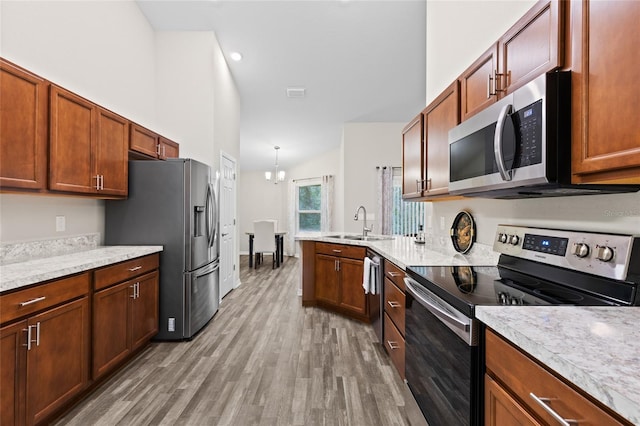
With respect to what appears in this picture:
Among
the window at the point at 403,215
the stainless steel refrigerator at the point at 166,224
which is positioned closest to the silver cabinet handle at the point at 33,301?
the stainless steel refrigerator at the point at 166,224

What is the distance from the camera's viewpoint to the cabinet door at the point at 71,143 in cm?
206

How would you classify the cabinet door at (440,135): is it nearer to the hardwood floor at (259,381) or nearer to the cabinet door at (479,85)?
the cabinet door at (479,85)

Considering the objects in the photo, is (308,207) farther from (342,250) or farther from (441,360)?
(441,360)

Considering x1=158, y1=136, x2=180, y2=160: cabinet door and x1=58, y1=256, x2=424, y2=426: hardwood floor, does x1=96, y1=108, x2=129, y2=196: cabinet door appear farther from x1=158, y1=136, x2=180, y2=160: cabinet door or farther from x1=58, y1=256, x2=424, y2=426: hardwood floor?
x1=58, y1=256, x2=424, y2=426: hardwood floor

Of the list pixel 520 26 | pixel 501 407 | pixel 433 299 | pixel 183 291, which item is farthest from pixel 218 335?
pixel 520 26

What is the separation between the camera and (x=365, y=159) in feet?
19.9

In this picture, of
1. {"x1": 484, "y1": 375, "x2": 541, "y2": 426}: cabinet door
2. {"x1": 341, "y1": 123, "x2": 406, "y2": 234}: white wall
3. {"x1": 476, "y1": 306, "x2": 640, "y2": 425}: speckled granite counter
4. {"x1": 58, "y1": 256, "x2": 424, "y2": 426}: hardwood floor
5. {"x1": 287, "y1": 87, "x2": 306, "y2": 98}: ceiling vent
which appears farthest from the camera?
{"x1": 341, "y1": 123, "x2": 406, "y2": 234}: white wall

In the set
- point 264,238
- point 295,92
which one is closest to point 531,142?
point 295,92

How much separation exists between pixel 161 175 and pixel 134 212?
0.43m

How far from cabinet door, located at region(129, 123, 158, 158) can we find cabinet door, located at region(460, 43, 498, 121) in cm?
284

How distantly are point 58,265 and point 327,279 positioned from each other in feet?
8.37

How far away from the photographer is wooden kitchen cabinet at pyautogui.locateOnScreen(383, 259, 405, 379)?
216cm

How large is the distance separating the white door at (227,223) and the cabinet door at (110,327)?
6.00 ft

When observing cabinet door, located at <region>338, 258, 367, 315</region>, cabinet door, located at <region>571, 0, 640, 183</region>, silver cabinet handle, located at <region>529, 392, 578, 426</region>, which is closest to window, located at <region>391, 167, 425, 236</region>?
cabinet door, located at <region>338, 258, 367, 315</region>
